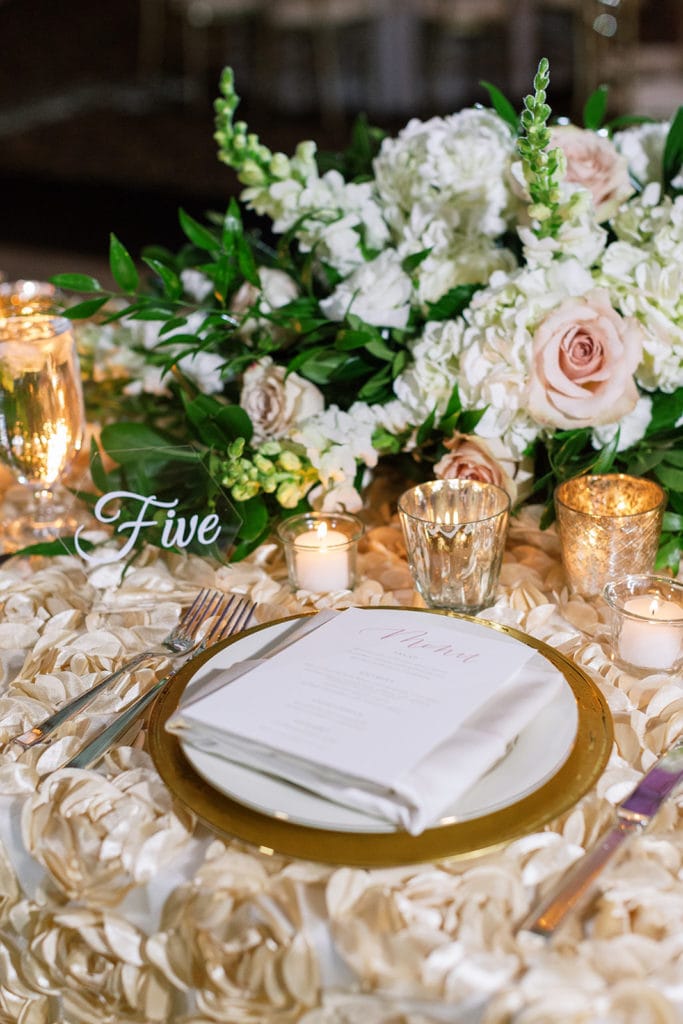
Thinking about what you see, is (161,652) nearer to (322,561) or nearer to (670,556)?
(322,561)

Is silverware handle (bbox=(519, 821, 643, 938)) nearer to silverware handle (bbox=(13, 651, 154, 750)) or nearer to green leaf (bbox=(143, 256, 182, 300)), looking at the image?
silverware handle (bbox=(13, 651, 154, 750))

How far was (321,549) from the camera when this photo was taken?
3.53 feet

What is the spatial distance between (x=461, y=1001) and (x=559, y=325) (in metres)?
0.67

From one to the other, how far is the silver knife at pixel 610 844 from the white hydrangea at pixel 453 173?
673mm

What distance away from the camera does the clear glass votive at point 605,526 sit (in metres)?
1.02

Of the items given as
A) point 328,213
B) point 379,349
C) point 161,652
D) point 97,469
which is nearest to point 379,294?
point 379,349

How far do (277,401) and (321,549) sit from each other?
0.69 ft

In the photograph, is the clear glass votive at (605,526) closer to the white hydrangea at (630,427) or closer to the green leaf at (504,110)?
the white hydrangea at (630,427)

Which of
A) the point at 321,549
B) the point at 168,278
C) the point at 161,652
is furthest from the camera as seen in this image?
the point at 168,278

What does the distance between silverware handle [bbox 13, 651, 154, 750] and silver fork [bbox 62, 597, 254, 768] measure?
0.03 metres

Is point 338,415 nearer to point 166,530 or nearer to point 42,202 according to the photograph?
point 166,530

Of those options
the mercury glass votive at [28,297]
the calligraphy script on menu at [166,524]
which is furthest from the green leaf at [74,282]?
the calligraphy script on menu at [166,524]

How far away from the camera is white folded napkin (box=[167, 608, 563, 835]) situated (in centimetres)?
70

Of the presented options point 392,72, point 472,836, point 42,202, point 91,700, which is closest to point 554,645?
point 472,836
